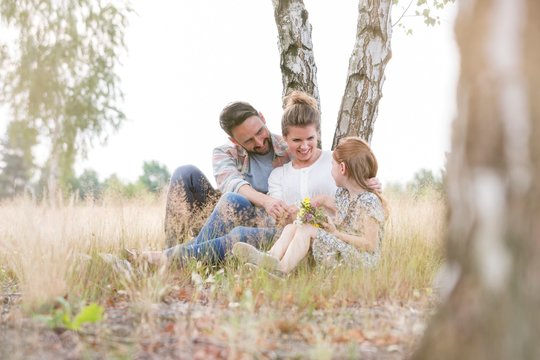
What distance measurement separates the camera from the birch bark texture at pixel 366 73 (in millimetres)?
6141

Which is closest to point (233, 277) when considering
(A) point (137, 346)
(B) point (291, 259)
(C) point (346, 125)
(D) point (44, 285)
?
(B) point (291, 259)

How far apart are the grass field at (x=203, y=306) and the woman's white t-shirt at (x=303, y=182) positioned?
683mm

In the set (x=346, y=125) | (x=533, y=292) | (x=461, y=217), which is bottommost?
(x=533, y=292)

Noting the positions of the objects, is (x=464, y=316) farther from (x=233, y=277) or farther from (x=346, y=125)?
(x=346, y=125)

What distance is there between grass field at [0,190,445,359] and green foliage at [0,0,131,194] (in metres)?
7.59

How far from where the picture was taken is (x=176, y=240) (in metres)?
5.53

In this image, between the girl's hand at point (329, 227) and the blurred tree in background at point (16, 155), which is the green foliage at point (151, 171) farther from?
the girl's hand at point (329, 227)

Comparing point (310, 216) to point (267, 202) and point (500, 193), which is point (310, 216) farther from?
point (500, 193)

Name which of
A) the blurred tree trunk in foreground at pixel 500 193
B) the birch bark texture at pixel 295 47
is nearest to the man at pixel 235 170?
the birch bark texture at pixel 295 47

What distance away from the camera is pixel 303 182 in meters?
5.11

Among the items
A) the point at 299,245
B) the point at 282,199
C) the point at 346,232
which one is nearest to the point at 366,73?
the point at 282,199

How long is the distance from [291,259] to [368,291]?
73 cm

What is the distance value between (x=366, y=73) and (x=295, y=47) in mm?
724

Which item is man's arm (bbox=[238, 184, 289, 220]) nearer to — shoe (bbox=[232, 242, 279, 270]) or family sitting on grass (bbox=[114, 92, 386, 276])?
family sitting on grass (bbox=[114, 92, 386, 276])
